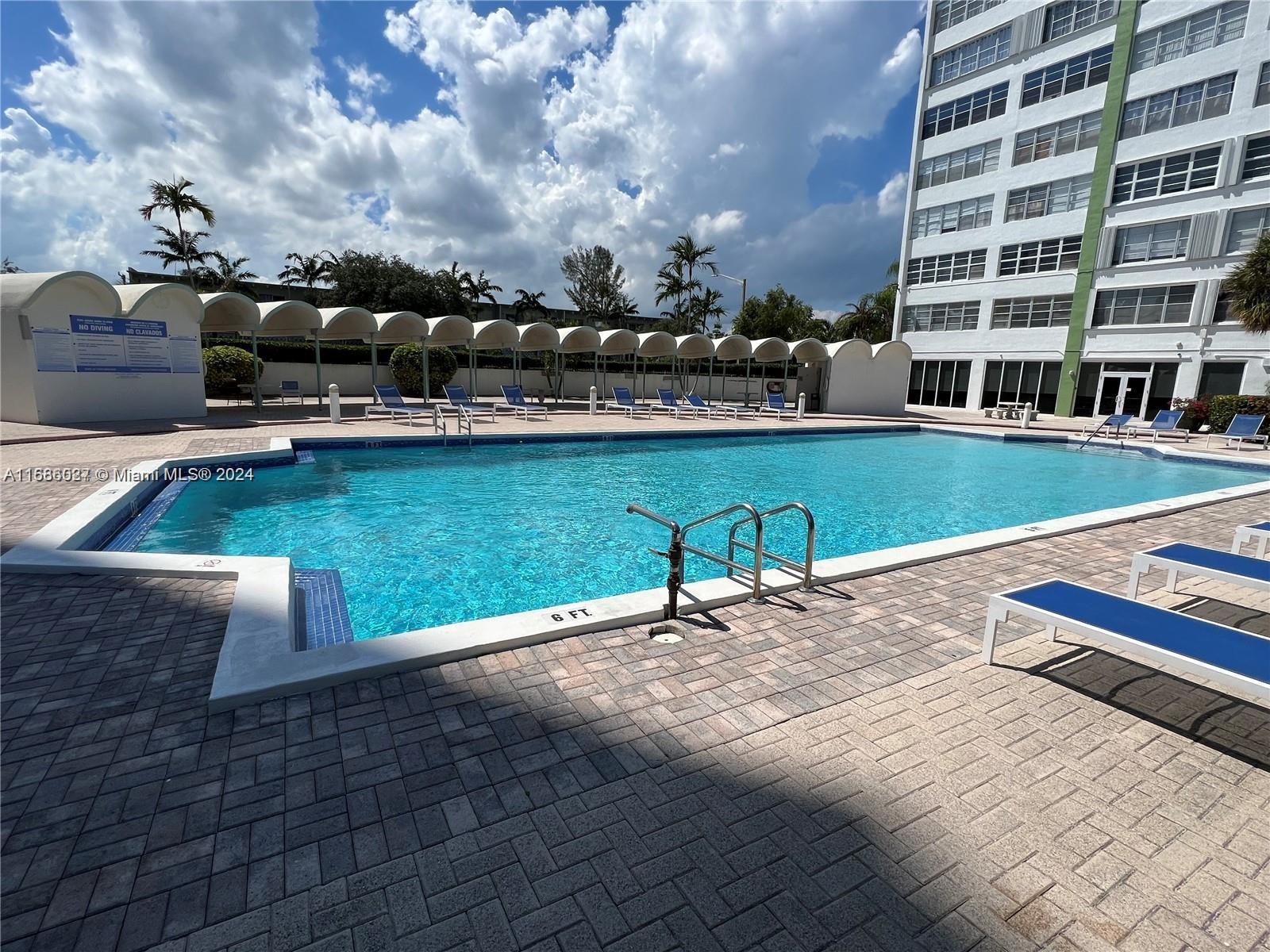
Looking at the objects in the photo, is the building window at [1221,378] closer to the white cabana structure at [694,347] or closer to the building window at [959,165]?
the building window at [959,165]

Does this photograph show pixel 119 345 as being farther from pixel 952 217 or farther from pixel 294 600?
Result: pixel 952 217

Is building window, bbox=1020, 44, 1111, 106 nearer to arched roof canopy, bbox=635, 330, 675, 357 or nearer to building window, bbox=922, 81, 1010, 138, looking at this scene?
building window, bbox=922, 81, 1010, 138

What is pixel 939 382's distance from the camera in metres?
32.9

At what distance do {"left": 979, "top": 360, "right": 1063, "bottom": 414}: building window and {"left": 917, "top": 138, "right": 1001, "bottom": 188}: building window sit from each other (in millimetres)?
9856

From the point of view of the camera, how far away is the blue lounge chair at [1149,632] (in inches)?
110

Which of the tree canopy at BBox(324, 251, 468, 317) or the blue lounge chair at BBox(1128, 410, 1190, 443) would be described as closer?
the blue lounge chair at BBox(1128, 410, 1190, 443)

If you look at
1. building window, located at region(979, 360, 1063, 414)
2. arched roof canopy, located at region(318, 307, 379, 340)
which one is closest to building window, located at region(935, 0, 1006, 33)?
building window, located at region(979, 360, 1063, 414)

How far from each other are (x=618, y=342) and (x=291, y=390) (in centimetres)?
1249

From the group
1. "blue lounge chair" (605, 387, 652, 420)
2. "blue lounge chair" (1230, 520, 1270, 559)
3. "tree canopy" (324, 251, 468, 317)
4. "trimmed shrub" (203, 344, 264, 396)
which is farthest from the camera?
"tree canopy" (324, 251, 468, 317)

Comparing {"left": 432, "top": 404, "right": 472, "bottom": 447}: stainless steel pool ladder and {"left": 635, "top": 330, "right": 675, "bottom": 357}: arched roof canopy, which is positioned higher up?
{"left": 635, "top": 330, "right": 675, "bottom": 357}: arched roof canopy

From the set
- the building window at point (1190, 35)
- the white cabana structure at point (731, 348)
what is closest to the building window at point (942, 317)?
the building window at point (1190, 35)

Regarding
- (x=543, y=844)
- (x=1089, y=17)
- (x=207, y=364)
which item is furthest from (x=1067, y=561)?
(x=1089, y=17)

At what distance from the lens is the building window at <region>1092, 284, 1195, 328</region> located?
77.4 feet

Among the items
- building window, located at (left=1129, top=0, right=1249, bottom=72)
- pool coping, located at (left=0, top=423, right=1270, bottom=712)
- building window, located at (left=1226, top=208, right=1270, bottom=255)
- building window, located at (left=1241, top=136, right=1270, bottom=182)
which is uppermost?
building window, located at (left=1129, top=0, right=1249, bottom=72)
